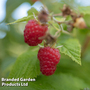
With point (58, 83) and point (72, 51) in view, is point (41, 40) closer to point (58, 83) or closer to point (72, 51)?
point (72, 51)

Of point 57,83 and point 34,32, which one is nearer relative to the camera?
point 34,32

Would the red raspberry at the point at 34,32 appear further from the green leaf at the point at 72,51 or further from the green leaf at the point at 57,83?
the green leaf at the point at 57,83

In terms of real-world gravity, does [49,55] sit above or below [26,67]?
above

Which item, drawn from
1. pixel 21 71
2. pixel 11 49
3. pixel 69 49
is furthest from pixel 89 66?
pixel 11 49

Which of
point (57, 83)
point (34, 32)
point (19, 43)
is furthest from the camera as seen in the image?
point (19, 43)

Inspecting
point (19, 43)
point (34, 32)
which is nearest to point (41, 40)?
point (34, 32)

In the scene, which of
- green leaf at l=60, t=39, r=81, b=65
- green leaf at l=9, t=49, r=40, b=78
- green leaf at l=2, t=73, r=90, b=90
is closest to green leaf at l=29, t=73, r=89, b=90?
green leaf at l=2, t=73, r=90, b=90

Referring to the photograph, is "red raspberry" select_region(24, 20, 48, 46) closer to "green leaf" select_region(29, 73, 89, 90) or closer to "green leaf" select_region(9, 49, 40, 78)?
"green leaf" select_region(9, 49, 40, 78)
